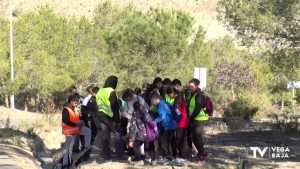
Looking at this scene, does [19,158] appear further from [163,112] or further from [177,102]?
[177,102]

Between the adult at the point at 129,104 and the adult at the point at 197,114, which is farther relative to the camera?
the adult at the point at 129,104

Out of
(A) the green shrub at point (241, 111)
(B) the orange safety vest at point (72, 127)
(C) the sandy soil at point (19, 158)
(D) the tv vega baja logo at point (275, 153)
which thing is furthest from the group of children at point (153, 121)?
(A) the green shrub at point (241, 111)

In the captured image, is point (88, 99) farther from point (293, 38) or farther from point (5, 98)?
point (5, 98)

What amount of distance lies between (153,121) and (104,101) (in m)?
1.12

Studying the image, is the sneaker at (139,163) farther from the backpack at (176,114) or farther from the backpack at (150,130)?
the backpack at (176,114)

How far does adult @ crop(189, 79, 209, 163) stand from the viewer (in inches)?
430

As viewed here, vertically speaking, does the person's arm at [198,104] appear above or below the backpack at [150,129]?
above

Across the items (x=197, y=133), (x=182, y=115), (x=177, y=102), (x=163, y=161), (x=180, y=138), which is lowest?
(x=163, y=161)

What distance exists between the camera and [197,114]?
36.2ft

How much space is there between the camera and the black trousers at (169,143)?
11.5 metres

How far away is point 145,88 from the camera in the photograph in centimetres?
1289

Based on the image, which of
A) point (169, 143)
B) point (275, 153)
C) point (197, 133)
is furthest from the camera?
point (275, 153)

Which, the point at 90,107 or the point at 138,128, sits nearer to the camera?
the point at 138,128

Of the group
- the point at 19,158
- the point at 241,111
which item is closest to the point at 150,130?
the point at 19,158
